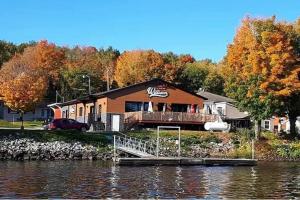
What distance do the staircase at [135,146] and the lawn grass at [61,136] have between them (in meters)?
1.70

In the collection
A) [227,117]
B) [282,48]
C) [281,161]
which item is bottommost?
[281,161]

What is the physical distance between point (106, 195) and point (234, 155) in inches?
1376

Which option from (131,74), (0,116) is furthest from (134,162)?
(0,116)

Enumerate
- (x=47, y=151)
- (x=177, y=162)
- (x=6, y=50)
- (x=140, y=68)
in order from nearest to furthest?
1. (x=177, y=162)
2. (x=47, y=151)
3. (x=140, y=68)
4. (x=6, y=50)

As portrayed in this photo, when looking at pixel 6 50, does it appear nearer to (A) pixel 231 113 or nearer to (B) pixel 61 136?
(A) pixel 231 113

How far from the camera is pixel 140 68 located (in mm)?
113812

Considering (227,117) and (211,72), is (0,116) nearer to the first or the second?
(211,72)

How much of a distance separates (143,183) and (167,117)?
1454 inches

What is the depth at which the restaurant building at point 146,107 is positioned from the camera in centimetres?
6925

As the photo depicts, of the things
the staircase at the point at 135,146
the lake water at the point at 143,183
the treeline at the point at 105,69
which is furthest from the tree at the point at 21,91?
the lake water at the point at 143,183

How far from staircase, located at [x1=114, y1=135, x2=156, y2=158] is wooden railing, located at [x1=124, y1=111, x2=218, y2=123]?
972 centimetres

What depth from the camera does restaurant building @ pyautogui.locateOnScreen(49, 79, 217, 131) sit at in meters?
69.2

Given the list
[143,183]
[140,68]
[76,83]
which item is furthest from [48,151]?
[140,68]

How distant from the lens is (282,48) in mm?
64250
